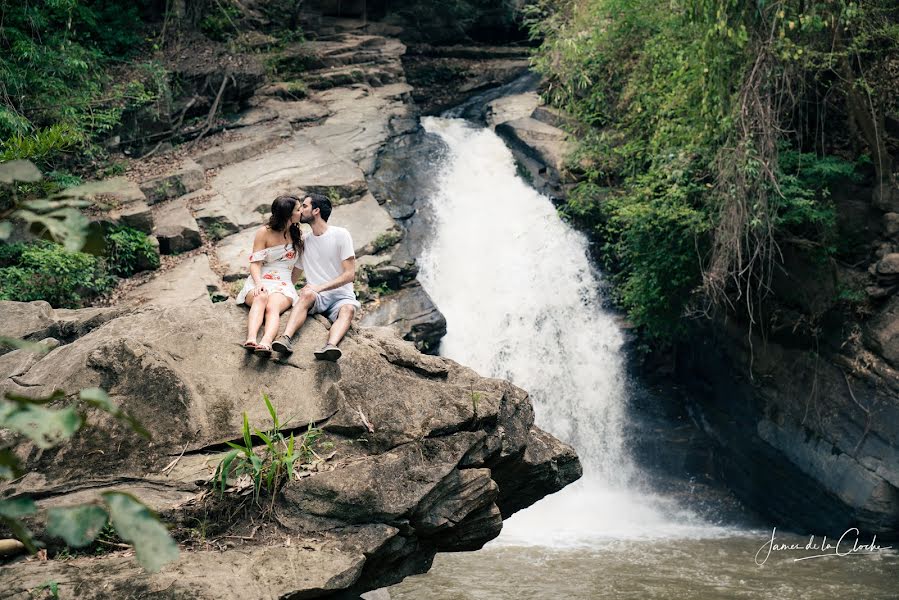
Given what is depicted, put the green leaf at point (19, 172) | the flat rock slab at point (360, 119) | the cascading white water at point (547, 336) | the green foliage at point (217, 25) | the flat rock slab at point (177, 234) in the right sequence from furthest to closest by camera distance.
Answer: the green foliage at point (217, 25) → the flat rock slab at point (360, 119) → the flat rock slab at point (177, 234) → the cascading white water at point (547, 336) → the green leaf at point (19, 172)

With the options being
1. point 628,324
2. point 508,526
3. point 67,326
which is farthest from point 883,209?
point 67,326

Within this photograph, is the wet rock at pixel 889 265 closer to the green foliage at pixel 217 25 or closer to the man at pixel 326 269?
the man at pixel 326 269

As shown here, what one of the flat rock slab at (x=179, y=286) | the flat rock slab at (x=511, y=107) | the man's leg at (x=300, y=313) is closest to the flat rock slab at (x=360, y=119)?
the flat rock slab at (x=511, y=107)

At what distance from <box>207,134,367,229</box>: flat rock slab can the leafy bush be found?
2226 mm

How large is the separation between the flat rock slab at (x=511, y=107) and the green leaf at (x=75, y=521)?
54.5ft

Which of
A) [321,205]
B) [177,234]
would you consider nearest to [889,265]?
[321,205]

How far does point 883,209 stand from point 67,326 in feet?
30.5

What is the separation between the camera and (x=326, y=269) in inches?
273

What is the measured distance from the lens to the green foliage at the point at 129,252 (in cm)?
1171

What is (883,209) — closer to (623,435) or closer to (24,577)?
(623,435)

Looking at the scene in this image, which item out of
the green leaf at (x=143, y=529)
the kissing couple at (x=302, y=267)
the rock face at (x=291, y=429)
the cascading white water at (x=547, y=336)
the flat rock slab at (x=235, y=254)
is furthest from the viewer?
the flat rock slab at (x=235, y=254)

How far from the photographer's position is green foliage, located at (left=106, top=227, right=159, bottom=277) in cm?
1171

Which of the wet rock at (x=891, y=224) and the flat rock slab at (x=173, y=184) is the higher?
the wet rock at (x=891, y=224)

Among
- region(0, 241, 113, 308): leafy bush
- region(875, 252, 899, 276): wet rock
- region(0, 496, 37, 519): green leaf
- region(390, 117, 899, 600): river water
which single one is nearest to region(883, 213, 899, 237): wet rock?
region(875, 252, 899, 276): wet rock
